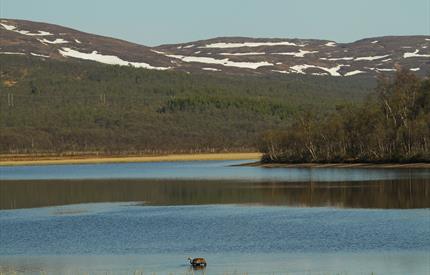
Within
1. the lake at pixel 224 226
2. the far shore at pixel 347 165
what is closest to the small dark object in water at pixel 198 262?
the lake at pixel 224 226

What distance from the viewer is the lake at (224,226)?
3362 cm

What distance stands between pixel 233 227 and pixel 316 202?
42.6 ft

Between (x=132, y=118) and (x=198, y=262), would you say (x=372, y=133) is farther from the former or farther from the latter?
(x=132, y=118)

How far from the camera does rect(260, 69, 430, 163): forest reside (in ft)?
305

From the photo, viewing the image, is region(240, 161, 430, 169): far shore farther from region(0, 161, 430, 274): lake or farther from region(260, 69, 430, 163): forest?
region(0, 161, 430, 274): lake

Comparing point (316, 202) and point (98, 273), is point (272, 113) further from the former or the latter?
point (98, 273)

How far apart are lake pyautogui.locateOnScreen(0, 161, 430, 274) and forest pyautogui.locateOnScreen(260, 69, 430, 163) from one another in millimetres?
14462

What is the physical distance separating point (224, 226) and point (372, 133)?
53.0 meters

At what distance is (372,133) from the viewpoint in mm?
96438

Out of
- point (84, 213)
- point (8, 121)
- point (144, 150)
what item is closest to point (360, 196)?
point (84, 213)

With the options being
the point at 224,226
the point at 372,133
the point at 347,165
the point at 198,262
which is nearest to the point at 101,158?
the point at 347,165

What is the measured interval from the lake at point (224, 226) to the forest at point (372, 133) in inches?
569

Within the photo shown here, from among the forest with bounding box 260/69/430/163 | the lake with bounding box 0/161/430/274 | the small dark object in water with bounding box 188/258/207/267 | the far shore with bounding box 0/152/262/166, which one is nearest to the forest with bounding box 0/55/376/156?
the far shore with bounding box 0/152/262/166

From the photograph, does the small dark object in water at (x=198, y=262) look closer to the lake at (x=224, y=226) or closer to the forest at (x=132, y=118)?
the lake at (x=224, y=226)
